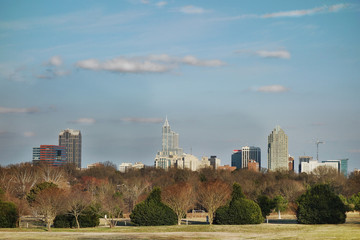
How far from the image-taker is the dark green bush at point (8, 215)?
52.2 metres

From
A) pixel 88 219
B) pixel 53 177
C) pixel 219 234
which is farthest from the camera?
pixel 53 177

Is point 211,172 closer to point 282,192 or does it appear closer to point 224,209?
point 282,192

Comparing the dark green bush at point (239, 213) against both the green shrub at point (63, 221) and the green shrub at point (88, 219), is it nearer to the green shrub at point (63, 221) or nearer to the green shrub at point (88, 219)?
the green shrub at point (88, 219)

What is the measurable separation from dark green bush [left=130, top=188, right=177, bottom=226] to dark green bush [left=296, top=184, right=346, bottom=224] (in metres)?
12.9

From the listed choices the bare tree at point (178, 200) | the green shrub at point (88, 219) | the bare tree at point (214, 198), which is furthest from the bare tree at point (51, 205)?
the bare tree at point (214, 198)

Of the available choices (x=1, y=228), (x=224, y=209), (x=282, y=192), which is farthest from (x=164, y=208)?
(x=282, y=192)

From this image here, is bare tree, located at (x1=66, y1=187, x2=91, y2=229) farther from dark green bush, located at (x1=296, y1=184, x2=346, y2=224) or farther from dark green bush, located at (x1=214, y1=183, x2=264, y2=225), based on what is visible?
dark green bush, located at (x1=296, y1=184, x2=346, y2=224)

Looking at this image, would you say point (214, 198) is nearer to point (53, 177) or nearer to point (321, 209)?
point (321, 209)

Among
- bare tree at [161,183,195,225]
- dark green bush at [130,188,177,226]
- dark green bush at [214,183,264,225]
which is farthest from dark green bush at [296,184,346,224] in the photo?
dark green bush at [130,188,177,226]

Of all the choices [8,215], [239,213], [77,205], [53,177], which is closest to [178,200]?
[239,213]

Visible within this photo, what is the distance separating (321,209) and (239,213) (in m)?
7.81

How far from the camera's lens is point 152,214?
53469mm

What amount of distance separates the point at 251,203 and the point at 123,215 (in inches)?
993

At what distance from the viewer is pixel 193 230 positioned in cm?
4547
